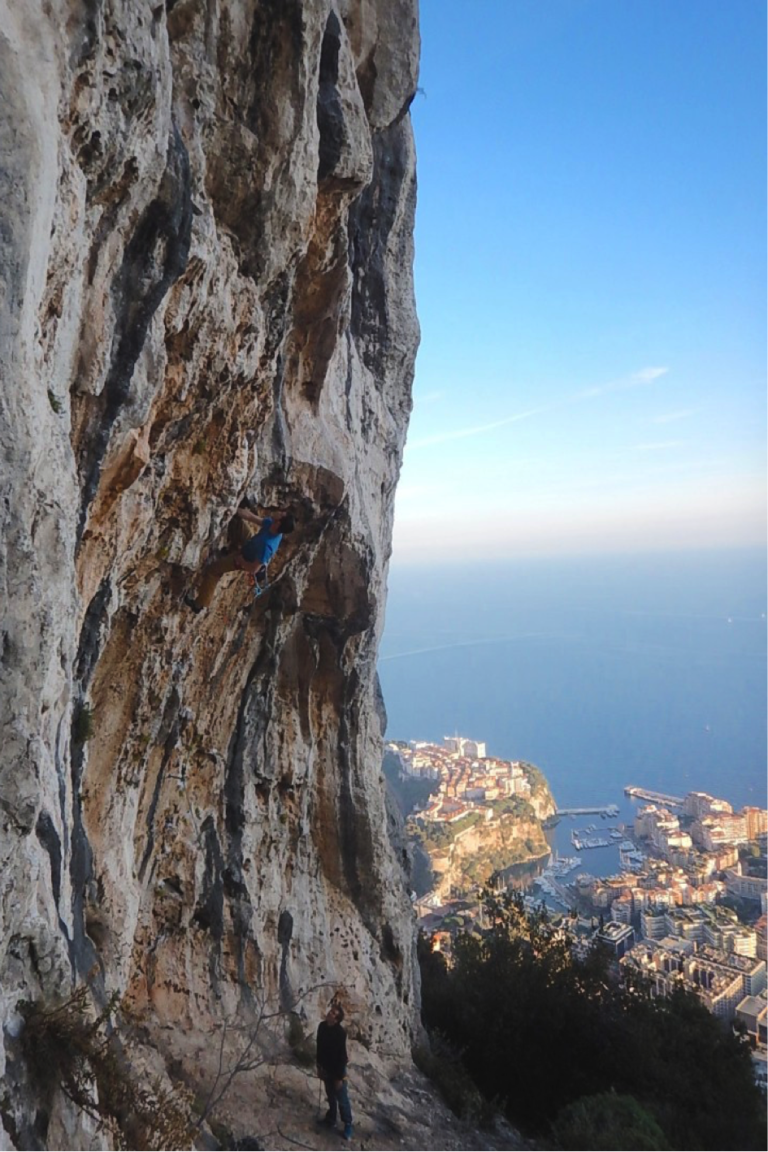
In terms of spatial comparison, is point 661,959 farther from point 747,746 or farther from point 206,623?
point 747,746

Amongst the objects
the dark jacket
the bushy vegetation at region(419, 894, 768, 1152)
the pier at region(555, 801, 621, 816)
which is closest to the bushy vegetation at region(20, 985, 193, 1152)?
the dark jacket

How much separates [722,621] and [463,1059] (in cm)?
9555

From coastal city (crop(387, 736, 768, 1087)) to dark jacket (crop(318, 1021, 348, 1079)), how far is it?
787 centimetres

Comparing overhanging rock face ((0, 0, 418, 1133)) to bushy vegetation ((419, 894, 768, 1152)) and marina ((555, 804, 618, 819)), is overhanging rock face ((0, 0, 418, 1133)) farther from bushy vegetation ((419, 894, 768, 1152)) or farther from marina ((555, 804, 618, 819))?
marina ((555, 804, 618, 819))

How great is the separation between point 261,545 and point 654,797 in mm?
46273

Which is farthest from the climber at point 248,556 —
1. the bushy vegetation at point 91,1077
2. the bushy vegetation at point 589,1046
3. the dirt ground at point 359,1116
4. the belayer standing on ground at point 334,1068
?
the bushy vegetation at point 589,1046

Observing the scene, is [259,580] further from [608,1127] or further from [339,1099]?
[608,1127]

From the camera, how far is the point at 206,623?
283 inches

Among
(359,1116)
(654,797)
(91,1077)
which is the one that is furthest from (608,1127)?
(654,797)

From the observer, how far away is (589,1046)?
1082 centimetres

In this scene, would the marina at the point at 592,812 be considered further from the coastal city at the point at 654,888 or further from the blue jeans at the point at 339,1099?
→ the blue jeans at the point at 339,1099

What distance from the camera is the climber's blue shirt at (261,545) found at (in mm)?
6418

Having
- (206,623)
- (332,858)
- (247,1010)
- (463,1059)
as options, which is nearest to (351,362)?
(206,623)

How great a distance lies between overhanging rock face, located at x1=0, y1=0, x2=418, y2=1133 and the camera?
304cm
